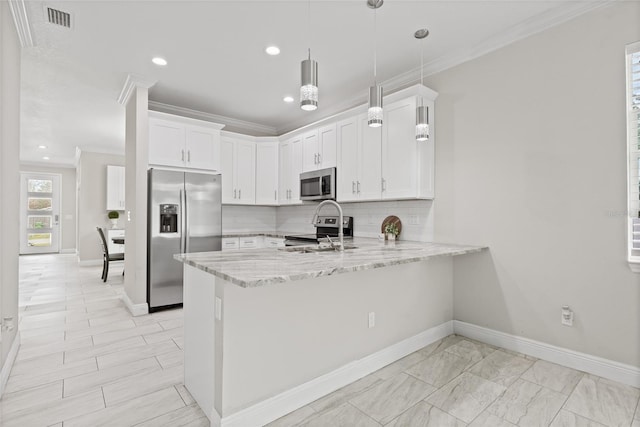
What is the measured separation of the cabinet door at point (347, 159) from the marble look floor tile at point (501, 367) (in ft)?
6.65

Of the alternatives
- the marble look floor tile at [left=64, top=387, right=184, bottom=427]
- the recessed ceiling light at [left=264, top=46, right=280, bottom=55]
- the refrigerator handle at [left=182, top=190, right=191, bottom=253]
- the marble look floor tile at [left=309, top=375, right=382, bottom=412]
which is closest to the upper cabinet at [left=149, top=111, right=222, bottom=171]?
the refrigerator handle at [left=182, top=190, right=191, bottom=253]

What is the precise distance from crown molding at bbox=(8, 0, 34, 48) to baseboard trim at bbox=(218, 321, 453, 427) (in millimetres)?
3104

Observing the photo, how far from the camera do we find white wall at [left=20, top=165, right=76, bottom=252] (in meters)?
9.86

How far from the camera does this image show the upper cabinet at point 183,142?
156 inches

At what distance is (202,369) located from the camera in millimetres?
1941

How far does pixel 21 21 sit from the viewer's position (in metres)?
2.55

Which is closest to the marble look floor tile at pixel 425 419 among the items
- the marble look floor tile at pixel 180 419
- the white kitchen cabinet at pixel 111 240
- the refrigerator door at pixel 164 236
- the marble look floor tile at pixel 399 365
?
the marble look floor tile at pixel 399 365

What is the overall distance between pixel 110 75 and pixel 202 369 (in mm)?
3422

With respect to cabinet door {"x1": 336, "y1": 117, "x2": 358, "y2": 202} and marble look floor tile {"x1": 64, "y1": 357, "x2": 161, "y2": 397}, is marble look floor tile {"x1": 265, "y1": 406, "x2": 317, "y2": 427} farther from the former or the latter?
cabinet door {"x1": 336, "y1": 117, "x2": 358, "y2": 202}

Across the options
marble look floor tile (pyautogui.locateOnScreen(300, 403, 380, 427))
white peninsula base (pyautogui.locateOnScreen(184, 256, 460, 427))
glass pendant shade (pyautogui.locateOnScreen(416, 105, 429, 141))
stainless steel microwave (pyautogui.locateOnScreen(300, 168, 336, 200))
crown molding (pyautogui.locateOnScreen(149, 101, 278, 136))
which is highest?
crown molding (pyautogui.locateOnScreen(149, 101, 278, 136))

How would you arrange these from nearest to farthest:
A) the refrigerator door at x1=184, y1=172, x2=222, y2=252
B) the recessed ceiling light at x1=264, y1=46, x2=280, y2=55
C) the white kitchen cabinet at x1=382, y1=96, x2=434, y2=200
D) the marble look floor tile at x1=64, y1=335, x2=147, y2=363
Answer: the marble look floor tile at x1=64, y1=335, x2=147, y2=363
the recessed ceiling light at x1=264, y1=46, x2=280, y2=55
the white kitchen cabinet at x1=382, y1=96, x2=434, y2=200
the refrigerator door at x1=184, y1=172, x2=222, y2=252

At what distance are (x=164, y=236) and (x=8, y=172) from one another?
1682 millimetres

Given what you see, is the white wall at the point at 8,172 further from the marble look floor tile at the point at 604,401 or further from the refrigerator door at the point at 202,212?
the marble look floor tile at the point at 604,401

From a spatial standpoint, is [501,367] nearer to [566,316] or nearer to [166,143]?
[566,316]
